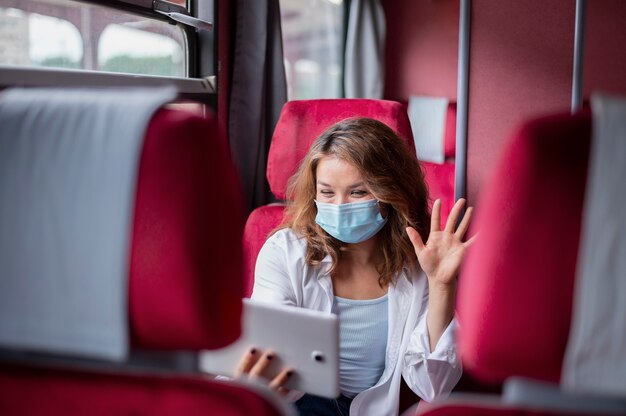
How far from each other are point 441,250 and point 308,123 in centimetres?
71

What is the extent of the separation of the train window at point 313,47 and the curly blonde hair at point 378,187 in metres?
1.89

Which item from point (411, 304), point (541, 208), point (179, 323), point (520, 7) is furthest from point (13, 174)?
point (520, 7)

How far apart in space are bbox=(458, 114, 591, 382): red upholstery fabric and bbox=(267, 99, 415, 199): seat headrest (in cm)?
135

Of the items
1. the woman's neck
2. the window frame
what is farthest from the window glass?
the woman's neck

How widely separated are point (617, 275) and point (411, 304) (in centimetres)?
112

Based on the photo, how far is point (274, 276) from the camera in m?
1.92

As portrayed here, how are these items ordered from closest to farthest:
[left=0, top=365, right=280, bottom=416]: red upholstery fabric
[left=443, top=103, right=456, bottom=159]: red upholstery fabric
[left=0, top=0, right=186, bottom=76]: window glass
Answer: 1. [left=0, top=365, right=280, bottom=416]: red upholstery fabric
2. [left=0, top=0, right=186, bottom=76]: window glass
3. [left=443, top=103, right=456, bottom=159]: red upholstery fabric

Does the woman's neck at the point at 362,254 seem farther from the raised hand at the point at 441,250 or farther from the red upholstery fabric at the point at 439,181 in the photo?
the red upholstery fabric at the point at 439,181

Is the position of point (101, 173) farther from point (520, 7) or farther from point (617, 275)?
point (520, 7)

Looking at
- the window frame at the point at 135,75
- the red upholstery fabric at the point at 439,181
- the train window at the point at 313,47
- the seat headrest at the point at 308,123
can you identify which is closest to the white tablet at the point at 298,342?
the window frame at the point at 135,75

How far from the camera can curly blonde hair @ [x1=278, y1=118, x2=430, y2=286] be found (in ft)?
6.09

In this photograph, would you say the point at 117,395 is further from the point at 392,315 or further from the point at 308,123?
the point at 308,123

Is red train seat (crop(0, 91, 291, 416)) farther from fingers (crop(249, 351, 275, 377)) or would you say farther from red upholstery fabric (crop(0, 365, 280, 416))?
fingers (crop(249, 351, 275, 377))

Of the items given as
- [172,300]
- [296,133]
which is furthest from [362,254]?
[172,300]
